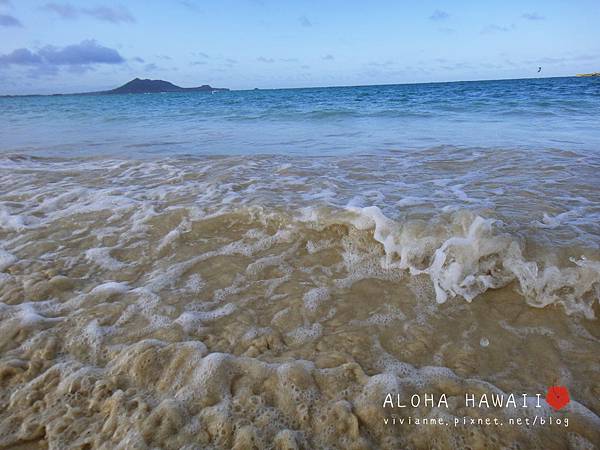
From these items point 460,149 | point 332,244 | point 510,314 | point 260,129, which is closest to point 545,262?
point 510,314

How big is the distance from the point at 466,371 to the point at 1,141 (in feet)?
45.0

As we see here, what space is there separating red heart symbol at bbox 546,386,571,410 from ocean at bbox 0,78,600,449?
3cm

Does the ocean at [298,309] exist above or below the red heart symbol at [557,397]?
above

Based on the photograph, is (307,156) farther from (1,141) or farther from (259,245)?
(1,141)

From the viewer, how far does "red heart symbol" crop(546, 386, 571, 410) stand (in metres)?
1.75

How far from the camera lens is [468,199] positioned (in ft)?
13.5

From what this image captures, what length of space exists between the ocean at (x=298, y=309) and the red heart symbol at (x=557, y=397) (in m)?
0.03

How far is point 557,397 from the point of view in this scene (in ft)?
5.87

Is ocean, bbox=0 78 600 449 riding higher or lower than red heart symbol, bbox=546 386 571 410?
higher

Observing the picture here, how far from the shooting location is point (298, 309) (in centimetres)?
248

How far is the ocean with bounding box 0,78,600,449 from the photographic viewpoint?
5.49 feet

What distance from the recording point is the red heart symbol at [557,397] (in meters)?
1.75

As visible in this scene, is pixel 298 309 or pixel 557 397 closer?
pixel 557 397

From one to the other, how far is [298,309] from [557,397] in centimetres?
146
